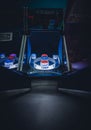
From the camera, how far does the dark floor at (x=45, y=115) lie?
1923 mm

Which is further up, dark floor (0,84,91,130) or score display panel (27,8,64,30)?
score display panel (27,8,64,30)

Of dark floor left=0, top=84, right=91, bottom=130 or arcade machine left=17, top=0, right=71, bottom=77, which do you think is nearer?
dark floor left=0, top=84, right=91, bottom=130

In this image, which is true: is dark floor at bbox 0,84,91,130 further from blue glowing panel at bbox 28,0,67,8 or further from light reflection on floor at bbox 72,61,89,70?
blue glowing panel at bbox 28,0,67,8

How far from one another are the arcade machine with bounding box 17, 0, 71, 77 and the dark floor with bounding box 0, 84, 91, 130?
2566mm

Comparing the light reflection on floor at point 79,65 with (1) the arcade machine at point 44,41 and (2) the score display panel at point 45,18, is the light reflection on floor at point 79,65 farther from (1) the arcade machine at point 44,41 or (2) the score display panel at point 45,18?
(2) the score display panel at point 45,18

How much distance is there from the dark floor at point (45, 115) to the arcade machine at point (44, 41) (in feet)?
8.42

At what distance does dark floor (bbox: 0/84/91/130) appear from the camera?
1923mm

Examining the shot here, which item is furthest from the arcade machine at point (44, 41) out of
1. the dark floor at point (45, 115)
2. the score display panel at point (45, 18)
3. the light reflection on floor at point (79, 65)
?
the dark floor at point (45, 115)

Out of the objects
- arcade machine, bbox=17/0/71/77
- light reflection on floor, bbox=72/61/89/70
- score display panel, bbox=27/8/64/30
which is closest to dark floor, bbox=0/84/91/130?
light reflection on floor, bbox=72/61/89/70

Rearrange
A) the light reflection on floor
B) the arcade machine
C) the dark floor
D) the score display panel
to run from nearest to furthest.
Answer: the dark floor, the light reflection on floor, the arcade machine, the score display panel

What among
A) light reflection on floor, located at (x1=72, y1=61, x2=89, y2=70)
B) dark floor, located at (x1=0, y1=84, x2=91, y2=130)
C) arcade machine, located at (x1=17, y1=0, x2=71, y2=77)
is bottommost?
dark floor, located at (x1=0, y1=84, x2=91, y2=130)

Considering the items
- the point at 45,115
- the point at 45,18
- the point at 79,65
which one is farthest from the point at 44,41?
the point at 45,115

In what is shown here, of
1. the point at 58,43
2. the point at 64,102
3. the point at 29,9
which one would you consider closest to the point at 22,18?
the point at 29,9

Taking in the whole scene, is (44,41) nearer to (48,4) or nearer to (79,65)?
(48,4)
